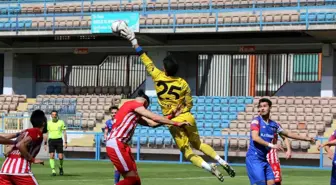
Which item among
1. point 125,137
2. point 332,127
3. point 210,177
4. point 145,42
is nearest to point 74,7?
point 145,42

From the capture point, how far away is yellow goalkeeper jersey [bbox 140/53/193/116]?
14.2 meters

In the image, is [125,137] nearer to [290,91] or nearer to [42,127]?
[42,127]

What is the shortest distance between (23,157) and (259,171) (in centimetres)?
422

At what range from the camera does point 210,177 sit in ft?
78.4

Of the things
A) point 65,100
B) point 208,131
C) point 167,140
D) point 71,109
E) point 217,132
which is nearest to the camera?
point 167,140

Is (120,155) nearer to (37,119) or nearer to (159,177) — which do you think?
(37,119)

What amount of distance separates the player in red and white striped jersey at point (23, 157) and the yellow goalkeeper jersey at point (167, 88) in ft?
9.30

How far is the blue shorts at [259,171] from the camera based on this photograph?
13.9 meters

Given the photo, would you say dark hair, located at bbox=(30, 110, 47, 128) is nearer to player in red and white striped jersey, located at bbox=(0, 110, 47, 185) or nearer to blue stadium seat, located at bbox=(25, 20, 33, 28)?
player in red and white striped jersey, located at bbox=(0, 110, 47, 185)

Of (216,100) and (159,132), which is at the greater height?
(216,100)

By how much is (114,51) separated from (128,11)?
3.19m

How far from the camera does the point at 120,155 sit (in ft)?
40.1

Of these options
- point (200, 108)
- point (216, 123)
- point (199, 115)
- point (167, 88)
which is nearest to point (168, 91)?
point (167, 88)

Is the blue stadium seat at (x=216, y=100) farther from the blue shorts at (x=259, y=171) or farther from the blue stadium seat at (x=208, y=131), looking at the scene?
the blue shorts at (x=259, y=171)
